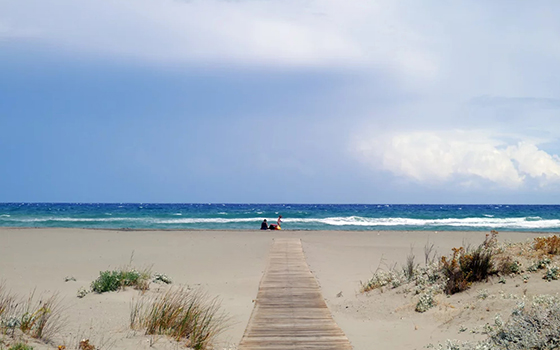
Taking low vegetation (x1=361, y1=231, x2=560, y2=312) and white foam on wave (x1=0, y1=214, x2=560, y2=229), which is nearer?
low vegetation (x1=361, y1=231, x2=560, y2=312)

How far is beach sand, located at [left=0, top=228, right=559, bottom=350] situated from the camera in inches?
274

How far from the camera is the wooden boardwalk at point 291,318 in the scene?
6.59m

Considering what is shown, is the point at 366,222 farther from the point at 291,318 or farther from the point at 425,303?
the point at 291,318

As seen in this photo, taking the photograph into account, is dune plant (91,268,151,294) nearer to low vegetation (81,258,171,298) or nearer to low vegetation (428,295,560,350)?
low vegetation (81,258,171,298)

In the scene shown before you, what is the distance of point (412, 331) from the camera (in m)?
7.42

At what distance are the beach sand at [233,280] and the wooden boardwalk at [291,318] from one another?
0.28 metres

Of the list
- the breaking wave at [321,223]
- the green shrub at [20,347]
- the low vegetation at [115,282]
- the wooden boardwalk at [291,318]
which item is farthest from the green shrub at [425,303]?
the breaking wave at [321,223]

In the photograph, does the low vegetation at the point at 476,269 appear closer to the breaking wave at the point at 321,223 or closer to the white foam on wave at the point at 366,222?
the breaking wave at the point at 321,223

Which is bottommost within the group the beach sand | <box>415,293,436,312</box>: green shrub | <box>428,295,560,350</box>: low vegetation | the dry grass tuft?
the beach sand

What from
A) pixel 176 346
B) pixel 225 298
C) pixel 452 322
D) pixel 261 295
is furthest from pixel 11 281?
pixel 452 322

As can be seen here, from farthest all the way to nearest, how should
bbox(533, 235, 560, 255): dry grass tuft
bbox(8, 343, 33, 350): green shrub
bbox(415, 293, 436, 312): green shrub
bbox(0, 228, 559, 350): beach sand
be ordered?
bbox(533, 235, 560, 255): dry grass tuft < bbox(415, 293, 436, 312): green shrub < bbox(0, 228, 559, 350): beach sand < bbox(8, 343, 33, 350): green shrub

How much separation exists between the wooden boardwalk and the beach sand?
28 centimetres

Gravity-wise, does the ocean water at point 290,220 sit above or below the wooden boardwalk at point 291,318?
below

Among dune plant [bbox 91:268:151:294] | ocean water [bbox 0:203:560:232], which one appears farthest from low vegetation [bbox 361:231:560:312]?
ocean water [bbox 0:203:560:232]
